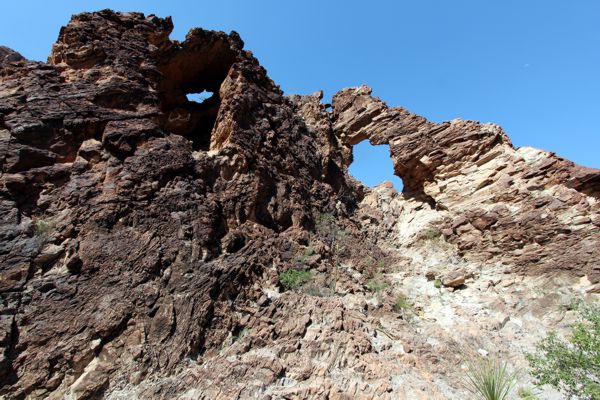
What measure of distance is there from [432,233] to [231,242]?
8.72 meters

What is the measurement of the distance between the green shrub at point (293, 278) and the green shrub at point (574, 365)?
597cm

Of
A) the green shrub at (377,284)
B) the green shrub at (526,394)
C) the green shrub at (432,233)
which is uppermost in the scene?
the green shrub at (432,233)

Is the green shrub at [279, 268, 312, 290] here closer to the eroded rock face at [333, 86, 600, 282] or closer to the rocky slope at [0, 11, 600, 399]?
the rocky slope at [0, 11, 600, 399]

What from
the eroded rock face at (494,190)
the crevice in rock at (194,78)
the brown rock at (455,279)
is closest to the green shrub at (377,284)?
the brown rock at (455,279)

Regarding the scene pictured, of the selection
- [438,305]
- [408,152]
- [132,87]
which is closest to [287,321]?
[438,305]

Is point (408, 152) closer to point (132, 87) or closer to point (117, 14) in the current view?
point (132, 87)

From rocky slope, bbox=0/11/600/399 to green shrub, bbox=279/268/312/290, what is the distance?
7.3 inches

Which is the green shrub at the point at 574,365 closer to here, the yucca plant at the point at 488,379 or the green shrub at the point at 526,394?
the green shrub at the point at 526,394

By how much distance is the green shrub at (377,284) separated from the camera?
11906mm

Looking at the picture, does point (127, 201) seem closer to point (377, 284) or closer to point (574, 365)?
point (377, 284)

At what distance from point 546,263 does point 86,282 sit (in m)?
13.4

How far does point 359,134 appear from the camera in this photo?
19422 mm

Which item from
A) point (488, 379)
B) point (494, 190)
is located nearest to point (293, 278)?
point (488, 379)

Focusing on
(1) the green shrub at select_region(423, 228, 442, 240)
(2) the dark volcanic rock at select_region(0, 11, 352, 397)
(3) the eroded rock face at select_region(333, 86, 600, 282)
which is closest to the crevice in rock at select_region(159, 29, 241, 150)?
(2) the dark volcanic rock at select_region(0, 11, 352, 397)
